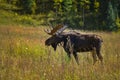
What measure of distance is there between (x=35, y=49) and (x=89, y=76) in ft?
21.0

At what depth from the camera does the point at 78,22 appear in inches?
2404

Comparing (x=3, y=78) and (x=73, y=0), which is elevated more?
(x=3, y=78)

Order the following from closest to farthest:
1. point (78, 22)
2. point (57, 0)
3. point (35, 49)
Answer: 1. point (35, 49)
2. point (78, 22)
3. point (57, 0)

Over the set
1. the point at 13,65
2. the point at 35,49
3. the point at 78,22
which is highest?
the point at 13,65

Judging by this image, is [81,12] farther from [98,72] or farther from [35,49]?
[98,72]

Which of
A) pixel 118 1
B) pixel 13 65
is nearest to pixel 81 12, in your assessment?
pixel 118 1

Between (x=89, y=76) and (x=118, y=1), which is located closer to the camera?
(x=89, y=76)

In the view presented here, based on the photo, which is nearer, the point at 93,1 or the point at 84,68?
the point at 84,68

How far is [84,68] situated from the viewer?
757 centimetres

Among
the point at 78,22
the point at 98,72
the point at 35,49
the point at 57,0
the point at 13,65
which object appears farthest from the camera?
the point at 57,0

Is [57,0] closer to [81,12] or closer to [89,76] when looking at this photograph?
[81,12]

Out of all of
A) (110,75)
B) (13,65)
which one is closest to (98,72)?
(110,75)

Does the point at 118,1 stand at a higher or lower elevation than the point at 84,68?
lower

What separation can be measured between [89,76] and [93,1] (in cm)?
6195
